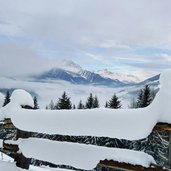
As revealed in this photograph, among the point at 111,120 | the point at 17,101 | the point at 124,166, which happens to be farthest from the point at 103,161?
the point at 17,101

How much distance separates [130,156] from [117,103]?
36.7m

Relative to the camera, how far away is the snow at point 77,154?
4230 mm

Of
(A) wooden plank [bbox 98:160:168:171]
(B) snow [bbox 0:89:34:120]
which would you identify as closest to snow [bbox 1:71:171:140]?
(A) wooden plank [bbox 98:160:168:171]

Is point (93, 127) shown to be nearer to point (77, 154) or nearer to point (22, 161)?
point (77, 154)

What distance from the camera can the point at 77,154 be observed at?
4.83m

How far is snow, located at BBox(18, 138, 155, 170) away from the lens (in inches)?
167

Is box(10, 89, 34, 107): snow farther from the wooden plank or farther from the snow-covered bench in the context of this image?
the wooden plank

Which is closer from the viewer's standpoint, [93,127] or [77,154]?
[93,127]

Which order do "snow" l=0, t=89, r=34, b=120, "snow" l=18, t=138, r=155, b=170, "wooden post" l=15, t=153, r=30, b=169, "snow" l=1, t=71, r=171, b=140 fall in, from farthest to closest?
"snow" l=0, t=89, r=34, b=120
"wooden post" l=15, t=153, r=30, b=169
"snow" l=18, t=138, r=155, b=170
"snow" l=1, t=71, r=171, b=140

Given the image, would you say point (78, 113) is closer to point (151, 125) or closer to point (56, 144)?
point (56, 144)

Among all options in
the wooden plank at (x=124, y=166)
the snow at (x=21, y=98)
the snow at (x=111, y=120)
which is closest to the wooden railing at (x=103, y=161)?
the wooden plank at (x=124, y=166)

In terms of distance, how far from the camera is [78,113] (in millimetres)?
4852

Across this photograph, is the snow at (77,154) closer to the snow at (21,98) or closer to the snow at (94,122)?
the snow at (94,122)

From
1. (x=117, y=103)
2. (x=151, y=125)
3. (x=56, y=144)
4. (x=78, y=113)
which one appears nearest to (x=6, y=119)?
(x=56, y=144)
